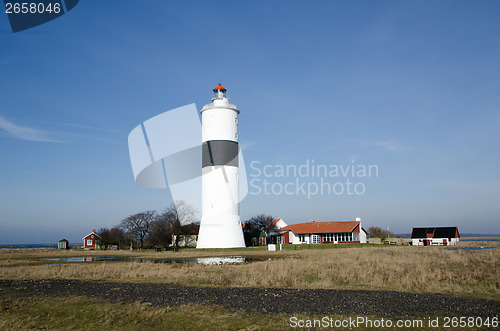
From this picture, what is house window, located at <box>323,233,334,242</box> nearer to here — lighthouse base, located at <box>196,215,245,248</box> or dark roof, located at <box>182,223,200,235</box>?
dark roof, located at <box>182,223,200,235</box>

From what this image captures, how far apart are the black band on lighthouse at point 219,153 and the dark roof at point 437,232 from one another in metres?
39.1

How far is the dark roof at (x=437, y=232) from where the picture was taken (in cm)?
5991

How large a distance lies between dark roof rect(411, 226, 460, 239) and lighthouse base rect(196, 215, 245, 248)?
122 ft

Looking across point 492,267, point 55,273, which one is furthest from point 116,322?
point 492,267

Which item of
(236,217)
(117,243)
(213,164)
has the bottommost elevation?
(117,243)

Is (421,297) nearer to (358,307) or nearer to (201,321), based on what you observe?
(358,307)

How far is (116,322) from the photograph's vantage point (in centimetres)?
885

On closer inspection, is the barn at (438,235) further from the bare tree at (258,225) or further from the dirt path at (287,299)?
the dirt path at (287,299)

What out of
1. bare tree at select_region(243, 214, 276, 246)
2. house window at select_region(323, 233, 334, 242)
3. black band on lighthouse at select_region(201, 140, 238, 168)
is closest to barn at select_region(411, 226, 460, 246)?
house window at select_region(323, 233, 334, 242)

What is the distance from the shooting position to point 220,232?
134 feet

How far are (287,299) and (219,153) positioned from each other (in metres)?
31.3

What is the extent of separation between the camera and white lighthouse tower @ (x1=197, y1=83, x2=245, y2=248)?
1620 inches

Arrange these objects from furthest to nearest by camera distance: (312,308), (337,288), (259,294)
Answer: (337,288)
(259,294)
(312,308)

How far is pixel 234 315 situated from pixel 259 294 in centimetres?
304
